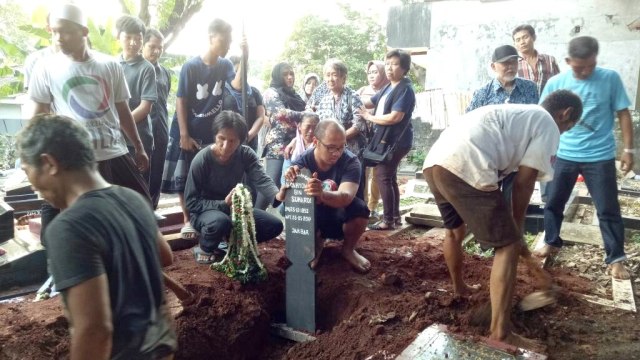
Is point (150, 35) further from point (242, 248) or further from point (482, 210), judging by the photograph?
point (482, 210)

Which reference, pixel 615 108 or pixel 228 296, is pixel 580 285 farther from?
pixel 228 296

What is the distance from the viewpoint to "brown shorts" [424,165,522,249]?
268 cm

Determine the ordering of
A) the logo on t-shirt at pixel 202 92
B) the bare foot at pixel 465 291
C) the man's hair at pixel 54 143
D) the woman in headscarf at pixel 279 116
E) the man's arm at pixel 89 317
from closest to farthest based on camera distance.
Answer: the man's arm at pixel 89 317, the man's hair at pixel 54 143, the bare foot at pixel 465 291, the logo on t-shirt at pixel 202 92, the woman in headscarf at pixel 279 116

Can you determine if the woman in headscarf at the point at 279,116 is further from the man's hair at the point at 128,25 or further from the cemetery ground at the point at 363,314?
the man's hair at the point at 128,25

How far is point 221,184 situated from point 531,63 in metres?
3.47

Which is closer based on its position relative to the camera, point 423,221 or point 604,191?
point 604,191

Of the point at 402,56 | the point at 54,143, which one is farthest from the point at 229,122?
the point at 54,143

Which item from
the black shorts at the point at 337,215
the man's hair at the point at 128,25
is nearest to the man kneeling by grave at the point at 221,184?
the black shorts at the point at 337,215

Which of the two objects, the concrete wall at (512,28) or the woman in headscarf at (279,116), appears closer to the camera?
the woman in headscarf at (279,116)

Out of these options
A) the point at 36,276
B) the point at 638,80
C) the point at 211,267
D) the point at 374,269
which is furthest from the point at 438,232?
the point at 638,80

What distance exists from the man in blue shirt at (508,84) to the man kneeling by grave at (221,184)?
7.03 feet

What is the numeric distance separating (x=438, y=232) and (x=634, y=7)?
679 cm

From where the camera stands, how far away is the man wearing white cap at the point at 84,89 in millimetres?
3113

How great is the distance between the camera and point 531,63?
512 centimetres
